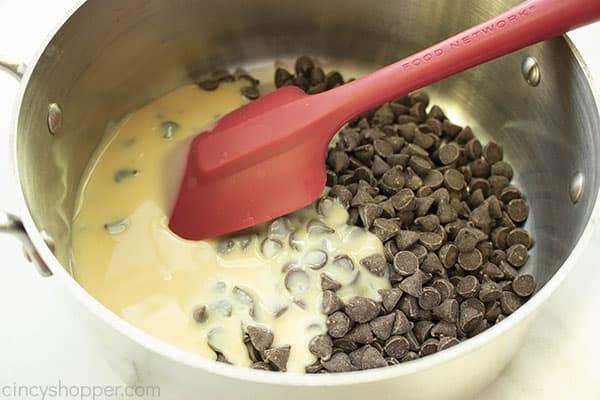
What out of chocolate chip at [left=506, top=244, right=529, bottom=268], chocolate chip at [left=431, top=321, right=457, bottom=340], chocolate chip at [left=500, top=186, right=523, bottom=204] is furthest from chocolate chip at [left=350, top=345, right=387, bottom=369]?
chocolate chip at [left=500, top=186, right=523, bottom=204]

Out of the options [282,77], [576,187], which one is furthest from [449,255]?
[282,77]

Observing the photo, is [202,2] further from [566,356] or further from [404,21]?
[566,356]

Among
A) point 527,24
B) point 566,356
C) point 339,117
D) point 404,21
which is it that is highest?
point 527,24

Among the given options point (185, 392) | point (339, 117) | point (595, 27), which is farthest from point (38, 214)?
point (595, 27)

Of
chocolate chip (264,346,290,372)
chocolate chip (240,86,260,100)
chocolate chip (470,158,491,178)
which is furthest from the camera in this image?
chocolate chip (240,86,260,100)

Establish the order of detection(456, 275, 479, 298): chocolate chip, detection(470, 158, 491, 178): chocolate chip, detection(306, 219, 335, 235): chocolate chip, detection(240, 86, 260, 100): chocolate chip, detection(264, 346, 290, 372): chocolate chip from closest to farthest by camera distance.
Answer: detection(264, 346, 290, 372): chocolate chip, detection(456, 275, 479, 298): chocolate chip, detection(306, 219, 335, 235): chocolate chip, detection(470, 158, 491, 178): chocolate chip, detection(240, 86, 260, 100): chocolate chip

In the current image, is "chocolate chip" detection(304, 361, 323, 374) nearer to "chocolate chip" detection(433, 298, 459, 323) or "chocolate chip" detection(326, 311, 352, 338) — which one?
"chocolate chip" detection(326, 311, 352, 338)

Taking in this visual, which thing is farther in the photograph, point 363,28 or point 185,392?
point 363,28
